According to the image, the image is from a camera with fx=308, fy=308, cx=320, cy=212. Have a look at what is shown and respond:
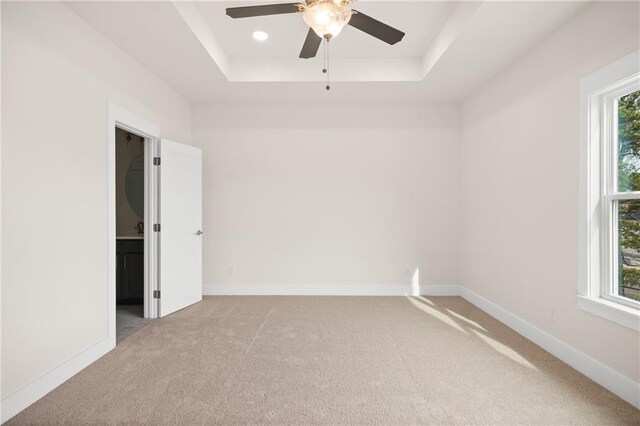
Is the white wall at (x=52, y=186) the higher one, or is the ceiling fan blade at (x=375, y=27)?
the ceiling fan blade at (x=375, y=27)

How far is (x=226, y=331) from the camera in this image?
321 centimetres

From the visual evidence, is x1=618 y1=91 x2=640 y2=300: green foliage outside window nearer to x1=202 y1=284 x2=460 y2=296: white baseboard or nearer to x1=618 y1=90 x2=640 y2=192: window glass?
x1=618 y1=90 x2=640 y2=192: window glass

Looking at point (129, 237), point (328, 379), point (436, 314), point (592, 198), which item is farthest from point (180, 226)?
point (592, 198)

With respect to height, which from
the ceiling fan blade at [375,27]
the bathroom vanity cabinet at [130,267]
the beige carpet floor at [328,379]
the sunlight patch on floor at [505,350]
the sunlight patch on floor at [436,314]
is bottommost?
the beige carpet floor at [328,379]

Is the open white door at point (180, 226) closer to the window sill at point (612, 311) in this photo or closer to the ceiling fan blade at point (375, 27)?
the ceiling fan blade at point (375, 27)

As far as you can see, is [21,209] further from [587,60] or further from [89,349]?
[587,60]

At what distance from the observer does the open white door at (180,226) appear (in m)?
3.67

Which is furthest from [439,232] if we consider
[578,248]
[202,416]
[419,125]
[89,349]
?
[89,349]

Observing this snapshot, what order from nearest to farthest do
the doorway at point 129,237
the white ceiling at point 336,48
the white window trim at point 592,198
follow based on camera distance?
the white window trim at point 592,198 → the white ceiling at point 336,48 → the doorway at point 129,237

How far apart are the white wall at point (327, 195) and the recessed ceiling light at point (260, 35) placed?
129 cm

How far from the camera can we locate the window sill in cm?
200

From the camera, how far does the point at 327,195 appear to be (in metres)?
4.62

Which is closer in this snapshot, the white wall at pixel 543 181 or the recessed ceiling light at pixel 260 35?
the white wall at pixel 543 181

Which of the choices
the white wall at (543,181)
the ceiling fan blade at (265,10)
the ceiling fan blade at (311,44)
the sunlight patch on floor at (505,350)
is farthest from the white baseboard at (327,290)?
the ceiling fan blade at (265,10)
